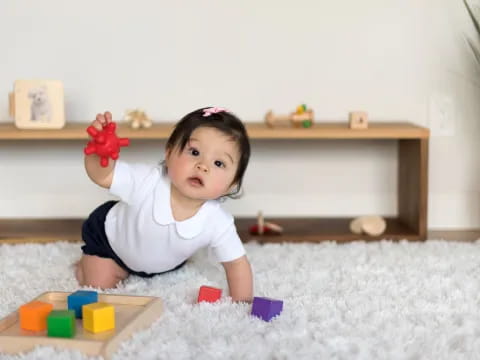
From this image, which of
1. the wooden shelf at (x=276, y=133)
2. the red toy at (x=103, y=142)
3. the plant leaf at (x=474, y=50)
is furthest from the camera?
the plant leaf at (x=474, y=50)

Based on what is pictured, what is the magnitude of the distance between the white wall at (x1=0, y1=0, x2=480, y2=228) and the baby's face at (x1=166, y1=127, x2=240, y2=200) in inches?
33.6

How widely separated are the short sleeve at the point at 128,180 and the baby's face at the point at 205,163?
0.09 m

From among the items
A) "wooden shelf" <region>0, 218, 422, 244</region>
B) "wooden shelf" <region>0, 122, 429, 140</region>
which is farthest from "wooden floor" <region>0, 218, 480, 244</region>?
"wooden shelf" <region>0, 122, 429, 140</region>

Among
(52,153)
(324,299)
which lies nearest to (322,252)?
(324,299)

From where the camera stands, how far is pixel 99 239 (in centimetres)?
146

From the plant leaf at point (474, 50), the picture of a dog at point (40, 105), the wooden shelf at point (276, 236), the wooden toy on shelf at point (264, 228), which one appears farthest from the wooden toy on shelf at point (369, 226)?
the picture of a dog at point (40, 105)

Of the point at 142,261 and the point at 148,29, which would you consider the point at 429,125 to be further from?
the point at 142,261

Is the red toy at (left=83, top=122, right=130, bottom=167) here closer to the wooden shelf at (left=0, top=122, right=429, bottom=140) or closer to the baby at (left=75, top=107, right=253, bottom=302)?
the baby at (left=75, top=107, right=253, bottom=302)

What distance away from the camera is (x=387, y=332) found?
1148 mm

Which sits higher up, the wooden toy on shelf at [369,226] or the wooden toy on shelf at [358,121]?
the wooden toy on shelf at [358,121]

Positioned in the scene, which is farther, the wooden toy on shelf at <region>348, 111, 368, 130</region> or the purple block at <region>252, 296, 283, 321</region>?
the wooden toy on shelf at <region>348, 111, 368, 130</region>

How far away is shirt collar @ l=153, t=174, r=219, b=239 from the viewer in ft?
4.36

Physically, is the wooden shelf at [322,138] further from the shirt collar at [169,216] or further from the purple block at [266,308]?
the purple block at [266,308]

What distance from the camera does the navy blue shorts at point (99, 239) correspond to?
1.45 metres
